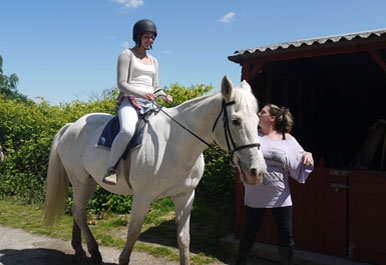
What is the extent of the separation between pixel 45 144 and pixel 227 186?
4.20m

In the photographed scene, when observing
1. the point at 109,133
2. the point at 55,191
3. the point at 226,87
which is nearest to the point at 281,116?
the point at 226,87

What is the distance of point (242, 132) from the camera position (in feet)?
8.41

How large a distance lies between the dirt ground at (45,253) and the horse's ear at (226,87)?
97.9 inches

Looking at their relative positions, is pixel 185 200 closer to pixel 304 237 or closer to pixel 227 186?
pixel 304 237

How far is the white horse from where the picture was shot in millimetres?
2592

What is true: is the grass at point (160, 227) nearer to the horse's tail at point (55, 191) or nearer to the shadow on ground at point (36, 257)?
the horse's tail at point (55, 191)

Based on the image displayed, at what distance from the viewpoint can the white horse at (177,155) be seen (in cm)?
259

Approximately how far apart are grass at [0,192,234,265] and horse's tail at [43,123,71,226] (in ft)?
0.82

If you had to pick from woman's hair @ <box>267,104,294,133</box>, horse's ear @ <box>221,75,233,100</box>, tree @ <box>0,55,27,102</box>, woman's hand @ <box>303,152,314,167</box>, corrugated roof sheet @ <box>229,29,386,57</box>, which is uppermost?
tree @ <box>0,55,27,102</box>

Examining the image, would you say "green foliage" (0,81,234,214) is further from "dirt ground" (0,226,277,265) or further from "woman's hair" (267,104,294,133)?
"woman's hair" (267,104,294,133)

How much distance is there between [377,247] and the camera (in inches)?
155

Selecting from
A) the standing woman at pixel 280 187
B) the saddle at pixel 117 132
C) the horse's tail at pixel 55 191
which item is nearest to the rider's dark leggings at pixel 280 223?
the standing woman at pixel 280 187

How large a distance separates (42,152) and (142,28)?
555 cm

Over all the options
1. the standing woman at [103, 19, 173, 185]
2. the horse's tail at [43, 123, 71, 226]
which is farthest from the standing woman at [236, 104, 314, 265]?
the horse's tail at [43, 123, 71, 226]
